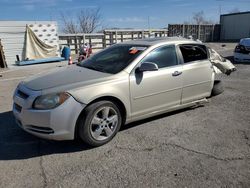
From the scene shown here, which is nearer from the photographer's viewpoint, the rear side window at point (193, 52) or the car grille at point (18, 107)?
the car grille at point (18, 107)

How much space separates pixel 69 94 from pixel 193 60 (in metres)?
2.73

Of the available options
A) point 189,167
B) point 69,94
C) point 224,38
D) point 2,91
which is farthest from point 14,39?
point 224,38

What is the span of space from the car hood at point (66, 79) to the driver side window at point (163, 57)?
2.91 ft

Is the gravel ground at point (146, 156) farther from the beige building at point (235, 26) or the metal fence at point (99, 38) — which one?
the beige building at point (235, 26)

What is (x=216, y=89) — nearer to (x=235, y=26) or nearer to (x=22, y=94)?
(x=22, y=94)

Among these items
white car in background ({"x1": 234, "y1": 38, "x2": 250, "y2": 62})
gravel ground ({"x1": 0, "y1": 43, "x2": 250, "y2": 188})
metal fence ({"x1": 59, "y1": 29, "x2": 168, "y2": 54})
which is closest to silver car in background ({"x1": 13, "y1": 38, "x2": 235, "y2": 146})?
gravel ground ({"x1": 0, "y1": 43, "x2": 250, "y2": 188})

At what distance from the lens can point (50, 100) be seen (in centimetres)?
351

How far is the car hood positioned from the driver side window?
89 cm

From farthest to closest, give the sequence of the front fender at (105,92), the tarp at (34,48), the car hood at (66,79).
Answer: the tarp at (34,48), the car hood at (66,79), the front fender at (105,92)

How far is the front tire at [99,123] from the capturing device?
12.0 ft

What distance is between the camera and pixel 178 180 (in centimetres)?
300

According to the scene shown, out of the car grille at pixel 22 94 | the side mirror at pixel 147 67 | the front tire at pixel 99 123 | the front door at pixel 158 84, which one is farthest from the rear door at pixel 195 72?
the car grille at pixel 22 94

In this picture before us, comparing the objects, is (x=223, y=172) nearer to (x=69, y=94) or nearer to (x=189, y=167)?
(x=189, y=167)

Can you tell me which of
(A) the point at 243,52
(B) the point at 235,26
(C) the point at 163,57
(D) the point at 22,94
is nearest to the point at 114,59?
(C) the point at 163,57
